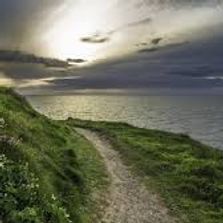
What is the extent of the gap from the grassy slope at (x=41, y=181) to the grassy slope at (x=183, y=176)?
416 cm

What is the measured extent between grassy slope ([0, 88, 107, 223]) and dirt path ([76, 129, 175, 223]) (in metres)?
1.02

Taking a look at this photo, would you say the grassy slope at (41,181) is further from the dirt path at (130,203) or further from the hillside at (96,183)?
the dirt path at (130,203)

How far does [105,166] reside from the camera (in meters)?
40.0

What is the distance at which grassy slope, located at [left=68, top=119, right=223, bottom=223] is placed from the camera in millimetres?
29406

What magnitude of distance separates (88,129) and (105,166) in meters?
33.2

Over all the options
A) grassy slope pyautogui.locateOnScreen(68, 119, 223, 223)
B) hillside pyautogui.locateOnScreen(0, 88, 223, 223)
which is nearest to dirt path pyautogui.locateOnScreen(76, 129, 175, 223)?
hillside pyautogui.locateOnScreen(0, 88, 223, 223)

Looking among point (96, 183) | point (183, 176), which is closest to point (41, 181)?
point (96, 183)

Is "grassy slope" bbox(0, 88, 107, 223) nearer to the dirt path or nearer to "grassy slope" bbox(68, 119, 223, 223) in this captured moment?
the dirt path

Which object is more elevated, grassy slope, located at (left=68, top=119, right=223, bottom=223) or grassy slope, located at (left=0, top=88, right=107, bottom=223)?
grassy slope, located at (left=0, top=88, right=107, bottom=223)

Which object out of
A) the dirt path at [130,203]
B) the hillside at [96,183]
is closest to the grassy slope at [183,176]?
the hillside at [96,183]

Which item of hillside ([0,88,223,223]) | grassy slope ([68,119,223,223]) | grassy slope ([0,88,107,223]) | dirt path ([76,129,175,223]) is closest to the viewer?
grassy slope ([0,88,107,223])

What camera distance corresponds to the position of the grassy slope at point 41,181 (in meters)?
18.6

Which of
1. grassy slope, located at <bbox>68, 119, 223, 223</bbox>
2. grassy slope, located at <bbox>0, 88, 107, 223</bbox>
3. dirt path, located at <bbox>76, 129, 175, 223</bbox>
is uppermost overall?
grassy slope, located at <bbox>0, 88, 107, 223</bbox>

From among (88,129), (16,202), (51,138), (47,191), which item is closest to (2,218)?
(16,202)
